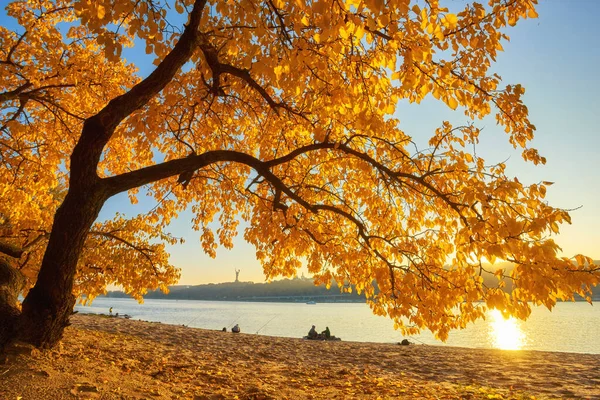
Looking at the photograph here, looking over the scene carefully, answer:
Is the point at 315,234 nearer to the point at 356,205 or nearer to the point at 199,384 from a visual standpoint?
the point at 356,205

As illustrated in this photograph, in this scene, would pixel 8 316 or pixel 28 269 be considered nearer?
pixel 8 316

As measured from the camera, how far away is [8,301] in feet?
21.6

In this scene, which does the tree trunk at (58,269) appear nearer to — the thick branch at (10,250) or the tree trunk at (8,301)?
the tree trunk at (8,301)

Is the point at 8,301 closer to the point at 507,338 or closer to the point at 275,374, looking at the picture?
the point at 275,374

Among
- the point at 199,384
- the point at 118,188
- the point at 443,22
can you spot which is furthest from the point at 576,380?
the point at 118,188

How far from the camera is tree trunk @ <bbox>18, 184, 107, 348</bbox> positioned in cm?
589

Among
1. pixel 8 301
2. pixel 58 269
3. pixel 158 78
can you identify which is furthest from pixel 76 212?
pixel 158 78

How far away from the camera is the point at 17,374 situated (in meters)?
5.01

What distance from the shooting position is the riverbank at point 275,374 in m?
5.24

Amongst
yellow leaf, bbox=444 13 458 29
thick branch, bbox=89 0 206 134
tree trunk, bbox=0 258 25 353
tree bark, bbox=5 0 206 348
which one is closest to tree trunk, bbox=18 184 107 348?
tree bark, bbox=5 0 206 348

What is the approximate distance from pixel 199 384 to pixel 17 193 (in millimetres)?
6037

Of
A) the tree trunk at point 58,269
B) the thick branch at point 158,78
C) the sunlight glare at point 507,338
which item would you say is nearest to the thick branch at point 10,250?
the tree trunk at point 58,269

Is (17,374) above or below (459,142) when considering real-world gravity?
below

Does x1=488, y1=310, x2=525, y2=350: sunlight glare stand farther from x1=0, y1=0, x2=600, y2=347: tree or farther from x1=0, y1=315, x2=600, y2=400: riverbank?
x1=0, y1=0, x2=600, y2=347: tree
